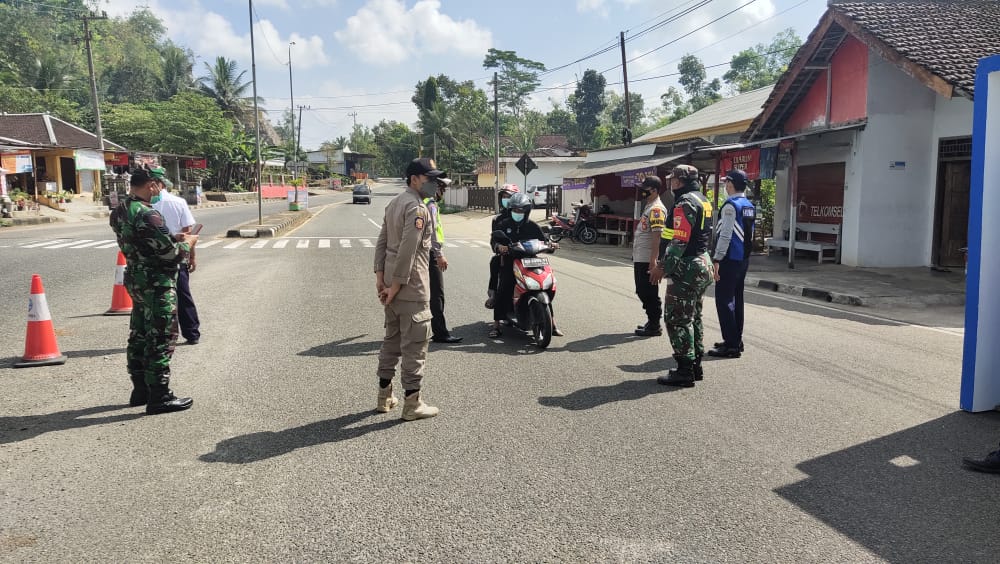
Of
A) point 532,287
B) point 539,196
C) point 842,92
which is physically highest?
point 842,92

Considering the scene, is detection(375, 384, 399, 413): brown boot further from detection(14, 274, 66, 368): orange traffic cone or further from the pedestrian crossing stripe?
the pedestrian crossing stripe

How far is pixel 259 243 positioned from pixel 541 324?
14.8 m

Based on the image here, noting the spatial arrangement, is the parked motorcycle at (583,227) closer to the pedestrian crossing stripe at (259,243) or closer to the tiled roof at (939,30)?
the pedestrian crossing stripe at (259,243)

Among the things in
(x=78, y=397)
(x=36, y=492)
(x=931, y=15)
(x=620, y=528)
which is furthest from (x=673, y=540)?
(x=931, y=15)

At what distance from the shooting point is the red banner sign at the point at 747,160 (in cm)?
1525

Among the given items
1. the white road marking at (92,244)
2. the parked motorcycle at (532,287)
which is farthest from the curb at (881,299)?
the white road marking at (92,244)

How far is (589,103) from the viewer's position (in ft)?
220

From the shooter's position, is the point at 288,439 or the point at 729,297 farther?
the point at 729,297

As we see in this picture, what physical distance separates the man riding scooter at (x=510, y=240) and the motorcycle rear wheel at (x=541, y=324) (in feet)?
1.07

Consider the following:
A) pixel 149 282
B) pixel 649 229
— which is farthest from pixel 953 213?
pixel 149 282

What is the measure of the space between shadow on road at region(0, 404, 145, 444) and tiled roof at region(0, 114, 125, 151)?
3674 centimetres

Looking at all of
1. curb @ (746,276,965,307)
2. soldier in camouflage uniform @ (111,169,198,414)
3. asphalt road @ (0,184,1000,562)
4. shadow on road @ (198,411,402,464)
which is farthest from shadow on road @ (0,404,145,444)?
curb @ (746,276,965,307)

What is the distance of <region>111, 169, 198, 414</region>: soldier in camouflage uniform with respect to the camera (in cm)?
457

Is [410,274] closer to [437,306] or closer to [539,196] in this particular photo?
[437,306]
